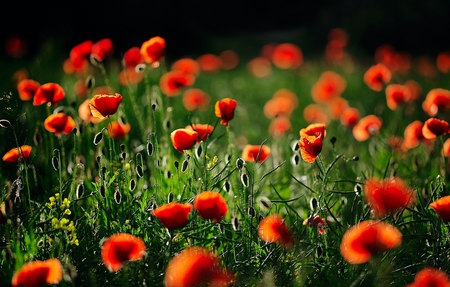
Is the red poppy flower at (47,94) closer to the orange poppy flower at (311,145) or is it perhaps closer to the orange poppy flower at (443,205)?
the orange poppy flower at (311,145)

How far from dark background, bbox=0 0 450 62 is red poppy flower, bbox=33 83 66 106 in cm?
503

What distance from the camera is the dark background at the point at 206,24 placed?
775 cm

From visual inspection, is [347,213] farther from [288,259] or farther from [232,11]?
[232,11]

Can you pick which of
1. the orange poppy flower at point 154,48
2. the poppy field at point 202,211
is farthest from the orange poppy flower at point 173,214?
the orange poppy flower at point 154,48

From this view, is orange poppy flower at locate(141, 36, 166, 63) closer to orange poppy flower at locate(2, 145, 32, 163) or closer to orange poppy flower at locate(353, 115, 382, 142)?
orange poppy flower at locate(2, 145, 32, 163)

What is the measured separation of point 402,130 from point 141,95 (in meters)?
1.76

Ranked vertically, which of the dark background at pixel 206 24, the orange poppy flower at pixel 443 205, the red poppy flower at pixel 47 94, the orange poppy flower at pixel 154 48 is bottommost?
the dark background at pixel 206 24

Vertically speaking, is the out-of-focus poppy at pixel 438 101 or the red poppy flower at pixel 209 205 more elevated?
the red poppy flower at pixel 209 205

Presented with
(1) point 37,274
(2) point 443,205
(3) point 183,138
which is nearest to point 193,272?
(1) point 37,274

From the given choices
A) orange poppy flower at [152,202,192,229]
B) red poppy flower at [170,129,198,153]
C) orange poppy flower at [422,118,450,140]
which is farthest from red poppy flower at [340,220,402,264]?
orange poppy flower at [422,118,450,140]

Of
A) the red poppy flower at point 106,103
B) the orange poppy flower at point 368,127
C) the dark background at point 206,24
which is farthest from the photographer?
the dark background at point 206,24

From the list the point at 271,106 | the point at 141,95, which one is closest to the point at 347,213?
the point at 271,106

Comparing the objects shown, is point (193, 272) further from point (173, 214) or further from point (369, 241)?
point (369, 241)

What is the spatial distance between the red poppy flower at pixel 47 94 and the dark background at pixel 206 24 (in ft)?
16.5
